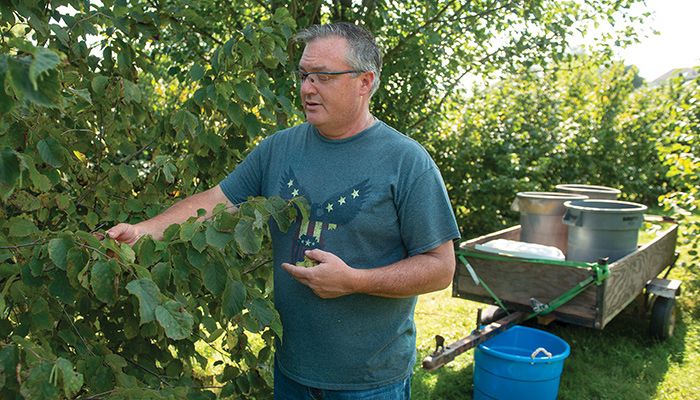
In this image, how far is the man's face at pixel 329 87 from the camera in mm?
2094

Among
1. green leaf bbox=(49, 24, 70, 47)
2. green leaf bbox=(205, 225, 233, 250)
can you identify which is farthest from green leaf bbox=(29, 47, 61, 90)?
green leaf bbox=(49, 24, 70, 47)

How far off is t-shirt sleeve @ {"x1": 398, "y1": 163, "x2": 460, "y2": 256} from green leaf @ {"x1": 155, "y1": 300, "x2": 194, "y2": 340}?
0.86 metres

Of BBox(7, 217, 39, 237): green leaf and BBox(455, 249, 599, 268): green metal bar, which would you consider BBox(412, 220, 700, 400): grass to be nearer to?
BBox(455, 249, 599, 268): green metal bar

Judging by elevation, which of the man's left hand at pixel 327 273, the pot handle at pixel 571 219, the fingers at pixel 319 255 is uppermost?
the fingers at pixel 319 255

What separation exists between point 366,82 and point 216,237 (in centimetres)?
83

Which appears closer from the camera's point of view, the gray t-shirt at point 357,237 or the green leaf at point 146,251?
the green leaf at point 146,251

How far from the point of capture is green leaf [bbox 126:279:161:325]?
50.8 inches

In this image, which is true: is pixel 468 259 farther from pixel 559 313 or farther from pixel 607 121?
pixel 607 121

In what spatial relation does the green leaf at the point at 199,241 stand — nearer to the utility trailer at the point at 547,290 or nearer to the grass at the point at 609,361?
the utility trailer at the point at 547,290

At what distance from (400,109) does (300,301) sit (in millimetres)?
2918

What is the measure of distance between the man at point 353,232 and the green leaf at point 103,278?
57 cm

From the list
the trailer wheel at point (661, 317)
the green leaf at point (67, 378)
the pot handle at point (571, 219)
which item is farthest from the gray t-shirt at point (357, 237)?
the trailer wheel at point (661, 317)

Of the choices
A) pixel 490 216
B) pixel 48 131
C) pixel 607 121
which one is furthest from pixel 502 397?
pixel 607 121

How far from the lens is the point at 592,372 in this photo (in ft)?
14.9
